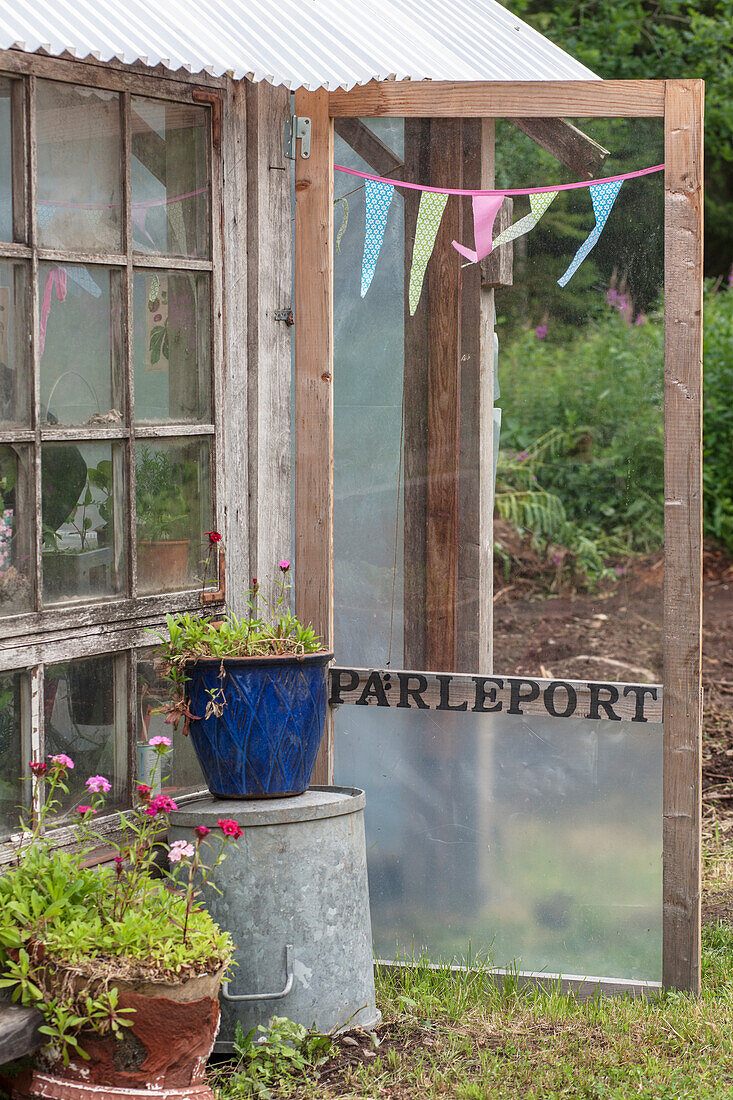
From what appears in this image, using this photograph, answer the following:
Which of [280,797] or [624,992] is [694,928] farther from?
[280,797]

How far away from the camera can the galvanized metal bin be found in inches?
120

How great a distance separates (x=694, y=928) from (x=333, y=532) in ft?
4.82

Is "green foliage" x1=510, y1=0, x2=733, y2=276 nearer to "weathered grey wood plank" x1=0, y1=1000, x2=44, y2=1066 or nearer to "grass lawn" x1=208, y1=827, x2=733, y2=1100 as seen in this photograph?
"grass lawn" x1=208, y1=827, x2=733, y2=1100

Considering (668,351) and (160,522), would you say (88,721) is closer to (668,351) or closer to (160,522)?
(160,522)

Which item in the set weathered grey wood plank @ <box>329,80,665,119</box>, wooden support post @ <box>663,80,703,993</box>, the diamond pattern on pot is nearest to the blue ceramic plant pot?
the diamond pattern on pot

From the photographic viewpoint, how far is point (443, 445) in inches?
142

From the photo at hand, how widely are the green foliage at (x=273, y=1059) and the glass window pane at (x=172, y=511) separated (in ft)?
3.77

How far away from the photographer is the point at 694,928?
11.2ft

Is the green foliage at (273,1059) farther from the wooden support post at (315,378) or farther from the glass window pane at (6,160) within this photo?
the glass window pane at (6,160)

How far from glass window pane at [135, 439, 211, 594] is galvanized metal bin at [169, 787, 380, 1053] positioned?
64 cm

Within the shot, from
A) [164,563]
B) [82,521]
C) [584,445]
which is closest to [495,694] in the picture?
[164,563]

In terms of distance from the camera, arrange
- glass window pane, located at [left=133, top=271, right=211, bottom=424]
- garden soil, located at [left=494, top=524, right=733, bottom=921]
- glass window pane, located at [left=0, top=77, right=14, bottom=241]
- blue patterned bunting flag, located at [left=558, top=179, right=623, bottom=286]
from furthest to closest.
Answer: garden soil, located at [left=494, top=524, right=733, bottom=921], blue patterned bunting flag, located at [left=558, top=179, right=623, bottom=286], glass window pane, located at [left=133, top=271, right=211, bottom=424], glass window pane, located at [left=0, top=77, right=14, bottom=241]

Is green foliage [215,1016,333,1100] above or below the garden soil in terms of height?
below

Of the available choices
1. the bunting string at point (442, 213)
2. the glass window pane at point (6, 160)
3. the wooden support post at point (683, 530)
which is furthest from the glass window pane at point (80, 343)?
the wooden support post at point (683, 530)
